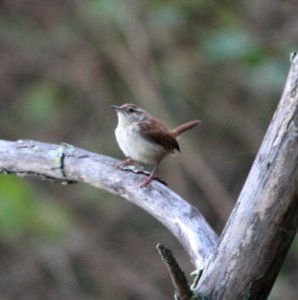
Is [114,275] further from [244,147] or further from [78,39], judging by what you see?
[78,39]

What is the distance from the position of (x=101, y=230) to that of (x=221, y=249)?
571cm

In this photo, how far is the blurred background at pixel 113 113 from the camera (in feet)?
23.9

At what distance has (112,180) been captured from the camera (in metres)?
3.10

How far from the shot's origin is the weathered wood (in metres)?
2.17

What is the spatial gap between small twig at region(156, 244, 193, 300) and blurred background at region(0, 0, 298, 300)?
4.63m

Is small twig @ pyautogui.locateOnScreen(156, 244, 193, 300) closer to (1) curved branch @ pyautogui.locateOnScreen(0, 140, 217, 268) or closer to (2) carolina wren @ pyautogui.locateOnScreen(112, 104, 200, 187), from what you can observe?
(1) curved branch @ pyautogui.locateOnScreen(0, 140, 217, 268)

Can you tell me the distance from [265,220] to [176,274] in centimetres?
26

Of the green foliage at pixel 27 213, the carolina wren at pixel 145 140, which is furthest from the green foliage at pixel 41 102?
the carolina wren at pixel 145 140

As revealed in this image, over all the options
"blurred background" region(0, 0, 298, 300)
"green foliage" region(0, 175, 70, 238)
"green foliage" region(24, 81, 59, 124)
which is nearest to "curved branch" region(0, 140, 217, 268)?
"green foliage" region(0, 175, 70, 238)

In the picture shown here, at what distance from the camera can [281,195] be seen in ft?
7.13

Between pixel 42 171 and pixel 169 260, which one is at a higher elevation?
pixel 42 171

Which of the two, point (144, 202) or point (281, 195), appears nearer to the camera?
point (281, 195)

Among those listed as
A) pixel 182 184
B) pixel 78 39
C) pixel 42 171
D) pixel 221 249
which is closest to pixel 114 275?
pixel 182 184

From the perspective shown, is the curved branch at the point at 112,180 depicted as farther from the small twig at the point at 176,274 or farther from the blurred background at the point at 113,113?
the blurred background at the point at 113,113
